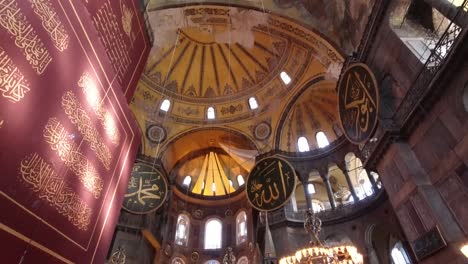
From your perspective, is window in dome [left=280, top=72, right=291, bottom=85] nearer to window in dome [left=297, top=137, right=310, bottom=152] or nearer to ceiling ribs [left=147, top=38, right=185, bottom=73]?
window in dome [left=297, top=137, right=310, bottom=152]

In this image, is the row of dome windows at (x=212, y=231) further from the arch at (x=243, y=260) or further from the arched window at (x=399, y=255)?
the arched window at (x=399, y=255)

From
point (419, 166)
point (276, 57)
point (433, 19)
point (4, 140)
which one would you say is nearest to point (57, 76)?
point (4, 140)

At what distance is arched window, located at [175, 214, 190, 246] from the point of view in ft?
51.3

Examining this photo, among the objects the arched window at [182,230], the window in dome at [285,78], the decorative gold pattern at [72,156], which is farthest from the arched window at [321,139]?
the decorative gold pattern at [72,156]

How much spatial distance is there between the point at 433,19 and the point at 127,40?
8901 mm

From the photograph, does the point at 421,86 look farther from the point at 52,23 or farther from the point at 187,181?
the point at 187,181

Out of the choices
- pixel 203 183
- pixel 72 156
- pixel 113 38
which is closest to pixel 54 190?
pixel 72 156

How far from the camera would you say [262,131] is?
1506 centimetres

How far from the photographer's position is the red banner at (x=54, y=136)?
2186mm

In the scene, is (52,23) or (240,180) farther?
(240,180)

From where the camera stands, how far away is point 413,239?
6184 millimetres

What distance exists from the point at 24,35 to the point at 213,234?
16033mm

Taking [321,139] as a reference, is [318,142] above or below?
below

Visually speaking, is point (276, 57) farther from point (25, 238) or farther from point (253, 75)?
point (25, 238)
